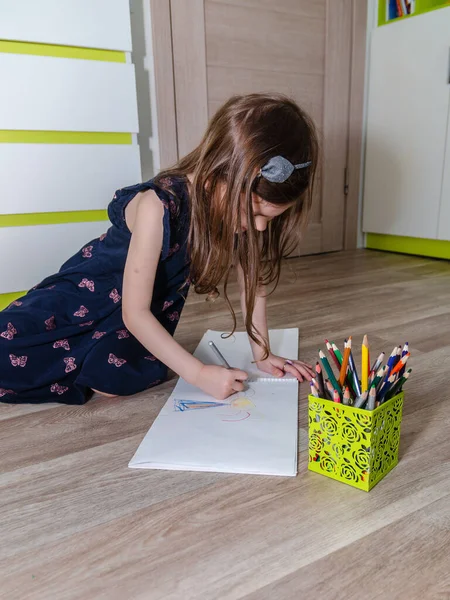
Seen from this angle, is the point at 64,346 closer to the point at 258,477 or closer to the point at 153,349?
the point at 153,349

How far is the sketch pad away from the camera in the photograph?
0.59 meters

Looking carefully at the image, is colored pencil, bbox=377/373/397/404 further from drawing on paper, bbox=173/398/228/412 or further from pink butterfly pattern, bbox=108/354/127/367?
pink butterfly pattern, bbox=108/354/127/367

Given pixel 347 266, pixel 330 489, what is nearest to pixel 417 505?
pixel 330 489

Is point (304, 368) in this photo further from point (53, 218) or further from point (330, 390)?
point (53, 218)

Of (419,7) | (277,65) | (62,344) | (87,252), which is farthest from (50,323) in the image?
(419,7)

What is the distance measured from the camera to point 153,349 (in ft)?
2.44

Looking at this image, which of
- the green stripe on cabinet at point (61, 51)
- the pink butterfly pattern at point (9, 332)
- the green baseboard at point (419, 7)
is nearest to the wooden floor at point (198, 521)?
the pink butterfly pattern at point (9, 332)

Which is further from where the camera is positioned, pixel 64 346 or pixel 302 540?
pixel 64 346

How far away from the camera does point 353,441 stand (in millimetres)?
530

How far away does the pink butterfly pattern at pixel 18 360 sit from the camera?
0.81m

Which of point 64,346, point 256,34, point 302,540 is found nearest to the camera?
point 302,540

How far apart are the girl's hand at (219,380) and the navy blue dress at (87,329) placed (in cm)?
14

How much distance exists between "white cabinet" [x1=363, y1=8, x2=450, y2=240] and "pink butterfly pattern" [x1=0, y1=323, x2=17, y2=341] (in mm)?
1660

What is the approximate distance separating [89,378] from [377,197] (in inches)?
70.2
